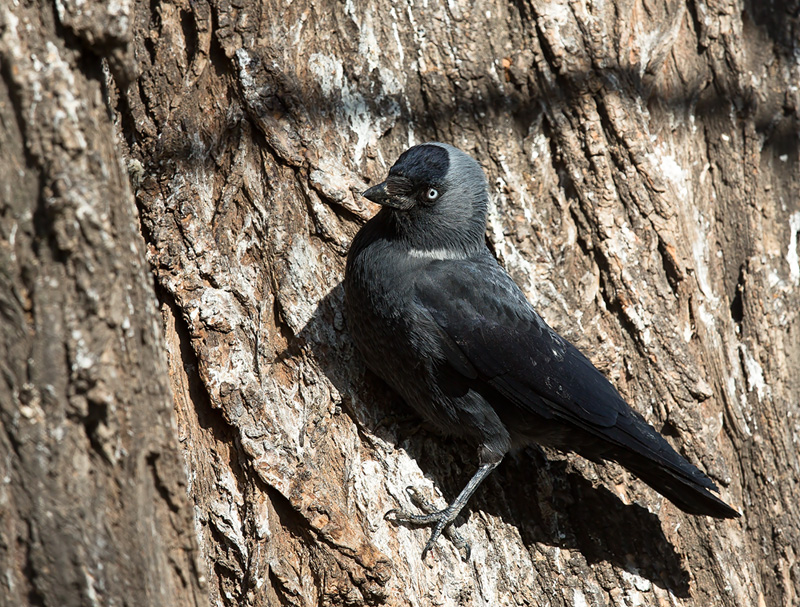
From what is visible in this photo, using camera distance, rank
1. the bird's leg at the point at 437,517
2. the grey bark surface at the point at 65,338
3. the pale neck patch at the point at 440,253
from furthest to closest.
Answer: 1. the pale neck patch at the point at 440,253
2. the bird's leg at the point at 437,517
3. the grey bark surface at the point at 65,338

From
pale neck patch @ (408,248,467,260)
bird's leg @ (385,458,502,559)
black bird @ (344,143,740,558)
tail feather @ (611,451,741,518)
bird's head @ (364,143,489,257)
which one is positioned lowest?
tail feather @ (611,451,741,518)

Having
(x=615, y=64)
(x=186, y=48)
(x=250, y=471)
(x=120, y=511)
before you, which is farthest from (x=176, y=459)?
(x=615, y=64)

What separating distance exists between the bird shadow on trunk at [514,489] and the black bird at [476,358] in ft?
0.30

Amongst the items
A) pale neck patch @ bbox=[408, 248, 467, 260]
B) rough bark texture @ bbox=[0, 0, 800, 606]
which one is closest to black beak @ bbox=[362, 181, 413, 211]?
rough bark texture @ bbox=[0, 0, 800, 606]

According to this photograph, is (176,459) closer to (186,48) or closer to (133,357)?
(133,357)

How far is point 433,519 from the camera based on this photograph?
8.85ft

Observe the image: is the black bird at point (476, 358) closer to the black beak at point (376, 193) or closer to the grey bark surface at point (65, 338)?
the black beak at point (376, 193)

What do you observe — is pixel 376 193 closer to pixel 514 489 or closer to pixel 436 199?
pixel 436 199

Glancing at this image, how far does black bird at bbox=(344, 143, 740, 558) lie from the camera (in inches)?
115

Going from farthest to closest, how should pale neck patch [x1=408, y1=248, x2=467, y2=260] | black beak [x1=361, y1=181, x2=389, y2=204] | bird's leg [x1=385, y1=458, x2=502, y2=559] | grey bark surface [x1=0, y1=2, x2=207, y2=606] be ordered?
1. pale neck patch [x1=408, y1=248, x2=467, y2=260]
2. black beak [x1=361, y1=181, x2=389, y2=204]
3. bird's leg [x1=385, y1=458, x2=502, y2=559]
4. grey bark surface [x1=0, y1=2, x2=207, y2=606]

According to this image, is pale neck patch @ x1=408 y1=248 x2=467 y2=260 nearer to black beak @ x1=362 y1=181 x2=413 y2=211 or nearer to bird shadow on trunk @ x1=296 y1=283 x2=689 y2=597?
black beak @ x1=362 y1=181 x2=413 y2=211

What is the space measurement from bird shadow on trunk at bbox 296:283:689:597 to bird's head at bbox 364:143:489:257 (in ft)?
1.51

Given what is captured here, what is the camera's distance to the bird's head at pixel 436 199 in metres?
2.99

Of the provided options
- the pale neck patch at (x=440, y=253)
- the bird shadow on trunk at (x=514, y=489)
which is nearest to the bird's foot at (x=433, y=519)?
the bird shadow on trunk at (x=514, y=489)
